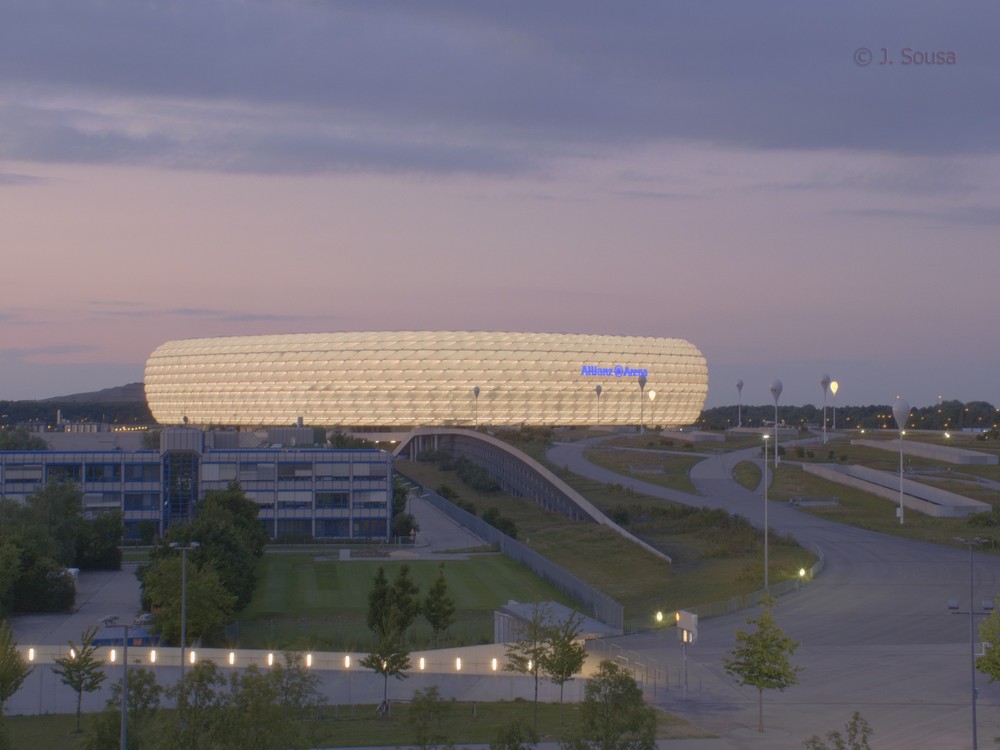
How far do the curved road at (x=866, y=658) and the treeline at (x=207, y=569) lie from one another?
1058cm

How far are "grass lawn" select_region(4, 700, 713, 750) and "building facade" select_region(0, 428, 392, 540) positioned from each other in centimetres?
2890

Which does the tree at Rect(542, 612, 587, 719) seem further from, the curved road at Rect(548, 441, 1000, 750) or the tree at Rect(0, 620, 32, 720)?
A: the tree at Rect(0, 620, 32, 720)

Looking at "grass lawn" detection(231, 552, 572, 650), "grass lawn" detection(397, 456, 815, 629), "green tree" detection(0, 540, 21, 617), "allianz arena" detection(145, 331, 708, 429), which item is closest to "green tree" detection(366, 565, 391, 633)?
"grass lawn" detection(231, 552, 572, 650)

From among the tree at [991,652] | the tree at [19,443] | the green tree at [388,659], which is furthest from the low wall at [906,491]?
the tree at [19,443]

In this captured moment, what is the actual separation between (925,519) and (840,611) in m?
21.5

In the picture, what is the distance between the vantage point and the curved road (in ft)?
70.9

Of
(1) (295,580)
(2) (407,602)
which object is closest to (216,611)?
(2) (407,602)

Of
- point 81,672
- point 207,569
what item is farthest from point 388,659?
point 207,569

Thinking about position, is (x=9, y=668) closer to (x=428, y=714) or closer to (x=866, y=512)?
(x=428, y=714)

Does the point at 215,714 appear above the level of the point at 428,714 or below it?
above

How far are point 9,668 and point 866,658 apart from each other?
19.0 meters

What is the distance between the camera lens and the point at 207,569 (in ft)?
105

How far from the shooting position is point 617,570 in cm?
4225

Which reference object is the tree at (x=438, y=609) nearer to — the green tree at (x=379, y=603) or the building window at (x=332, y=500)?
the green tree at (x=379, y=603)
